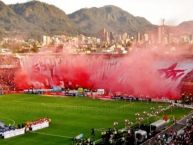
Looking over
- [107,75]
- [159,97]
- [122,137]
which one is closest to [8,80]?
[107,75]

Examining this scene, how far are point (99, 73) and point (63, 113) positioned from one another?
72.4 ft

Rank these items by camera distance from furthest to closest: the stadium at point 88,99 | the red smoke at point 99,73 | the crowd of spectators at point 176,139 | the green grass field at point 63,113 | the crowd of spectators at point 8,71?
1. the crowd of spectators at point 8,71
2. the red smoke at point 99,73
3. the stadium at point 88,99
4. the green grass field at point 63,113
5. the crowd of spectators at point 176,139

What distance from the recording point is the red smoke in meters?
59.2

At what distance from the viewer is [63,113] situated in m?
45.4

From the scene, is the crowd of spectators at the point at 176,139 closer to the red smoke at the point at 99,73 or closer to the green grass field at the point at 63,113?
the green grass field at the point at 63,113

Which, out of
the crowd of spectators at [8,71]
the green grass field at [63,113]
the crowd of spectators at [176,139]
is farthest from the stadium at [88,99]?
the crowd of spectators at [176,139]

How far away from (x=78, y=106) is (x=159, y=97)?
472 inches

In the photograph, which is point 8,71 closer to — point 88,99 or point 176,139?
point 88,99

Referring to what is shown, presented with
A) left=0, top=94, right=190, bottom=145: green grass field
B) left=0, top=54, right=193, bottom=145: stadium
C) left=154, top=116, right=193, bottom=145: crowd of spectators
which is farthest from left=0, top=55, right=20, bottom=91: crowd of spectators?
left=154, top=116, right=193, bottom=145: crowd of spectators

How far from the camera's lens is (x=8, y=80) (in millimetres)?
71375

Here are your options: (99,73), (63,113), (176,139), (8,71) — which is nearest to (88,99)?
(63,113)

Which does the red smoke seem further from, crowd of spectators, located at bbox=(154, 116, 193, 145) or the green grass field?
crowd of spectators, located at bbox=(154, 116, 193, 145)

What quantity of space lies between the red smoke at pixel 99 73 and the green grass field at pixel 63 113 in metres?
7.54

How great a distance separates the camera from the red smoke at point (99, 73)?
194 feet
